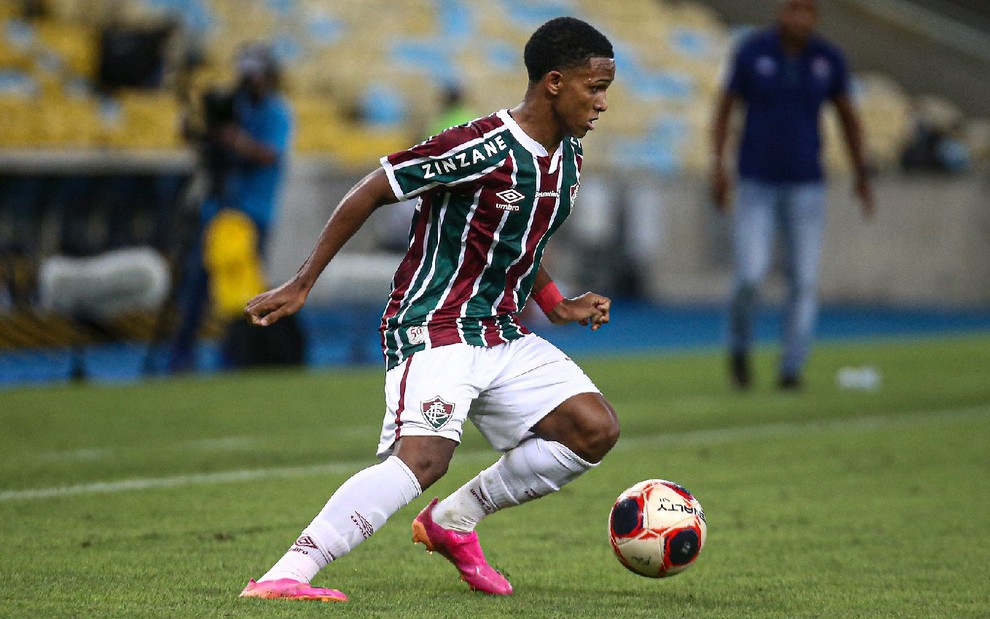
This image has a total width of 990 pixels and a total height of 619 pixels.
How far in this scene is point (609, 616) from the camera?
13.1ft

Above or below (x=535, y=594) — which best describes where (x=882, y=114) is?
below

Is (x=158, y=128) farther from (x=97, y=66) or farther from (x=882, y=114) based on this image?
(x=882, y=114)

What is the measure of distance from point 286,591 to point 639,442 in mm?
4275

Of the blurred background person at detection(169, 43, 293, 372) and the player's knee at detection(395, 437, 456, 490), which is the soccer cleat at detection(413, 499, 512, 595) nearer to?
the player's knee at detection(395, 437, 456, 490)

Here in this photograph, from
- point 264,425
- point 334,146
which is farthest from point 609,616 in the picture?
point 334,146

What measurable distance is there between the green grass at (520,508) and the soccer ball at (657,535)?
0.31 feet

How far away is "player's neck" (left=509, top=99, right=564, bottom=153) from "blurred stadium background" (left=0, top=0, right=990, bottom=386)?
285 inches

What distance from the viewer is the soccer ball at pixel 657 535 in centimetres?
432

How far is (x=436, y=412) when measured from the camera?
4145 millimetres

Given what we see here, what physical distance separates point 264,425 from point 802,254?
3.55 metres

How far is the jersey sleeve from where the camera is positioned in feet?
13.7

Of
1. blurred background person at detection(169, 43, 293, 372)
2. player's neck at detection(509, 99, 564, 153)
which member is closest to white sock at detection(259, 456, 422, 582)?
player's neck at detection(509, 99, 564, 153)

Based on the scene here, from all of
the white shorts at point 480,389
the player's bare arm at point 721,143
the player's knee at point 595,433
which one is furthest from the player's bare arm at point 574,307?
the player's bare arm at point 721,143

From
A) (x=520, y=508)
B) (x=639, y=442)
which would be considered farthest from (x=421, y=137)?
(x=520, y=508)
